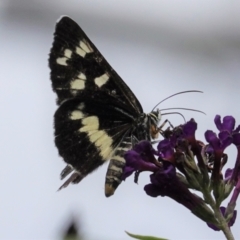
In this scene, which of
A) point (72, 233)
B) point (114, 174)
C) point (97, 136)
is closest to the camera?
→ point (72, 233)

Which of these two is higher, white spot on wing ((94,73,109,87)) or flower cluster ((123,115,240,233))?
white spot on wing ((94,73,109,87))

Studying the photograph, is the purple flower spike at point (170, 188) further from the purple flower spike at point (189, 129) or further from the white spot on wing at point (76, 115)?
the white spot on wing at point (76, 115)

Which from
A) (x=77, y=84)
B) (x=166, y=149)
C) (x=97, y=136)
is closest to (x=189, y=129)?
(x=166, y=149)

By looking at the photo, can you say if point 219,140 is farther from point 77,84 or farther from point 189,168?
point 77,84

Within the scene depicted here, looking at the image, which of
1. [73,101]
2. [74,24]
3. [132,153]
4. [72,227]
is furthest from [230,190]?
[74,24]

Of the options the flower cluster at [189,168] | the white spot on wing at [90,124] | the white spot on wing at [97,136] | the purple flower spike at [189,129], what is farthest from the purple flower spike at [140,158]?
the white spot on wing at [90,124]

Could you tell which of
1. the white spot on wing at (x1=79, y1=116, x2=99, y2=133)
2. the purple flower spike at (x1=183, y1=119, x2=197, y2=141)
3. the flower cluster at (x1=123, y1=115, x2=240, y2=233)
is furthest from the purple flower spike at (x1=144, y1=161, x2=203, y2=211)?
the white spot on wing at (x1=79, y1=116, x2=99, y2=133)

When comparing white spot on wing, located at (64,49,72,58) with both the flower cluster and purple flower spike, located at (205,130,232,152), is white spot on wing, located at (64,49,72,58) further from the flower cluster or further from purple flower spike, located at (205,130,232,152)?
purple flower spike, located at (205,130,232,152)
